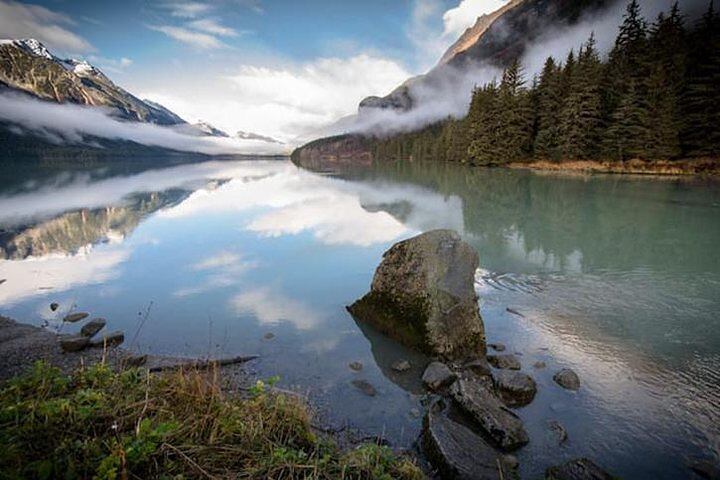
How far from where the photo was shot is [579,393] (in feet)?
21.2

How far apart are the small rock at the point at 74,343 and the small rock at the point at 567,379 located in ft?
33.8

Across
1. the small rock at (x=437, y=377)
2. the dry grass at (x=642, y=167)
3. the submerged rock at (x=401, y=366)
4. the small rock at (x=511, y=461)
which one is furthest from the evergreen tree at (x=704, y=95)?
the small rock at (x=511, y=461)

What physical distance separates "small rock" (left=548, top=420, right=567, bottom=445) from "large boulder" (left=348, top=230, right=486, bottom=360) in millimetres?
2147

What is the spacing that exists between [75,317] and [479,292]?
1181 centimetres

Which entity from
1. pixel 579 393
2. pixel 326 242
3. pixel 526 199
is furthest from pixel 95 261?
pixel 526 199

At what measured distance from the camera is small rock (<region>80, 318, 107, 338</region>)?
9.04 meters

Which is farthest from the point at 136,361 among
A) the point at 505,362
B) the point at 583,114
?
the point at 583,114

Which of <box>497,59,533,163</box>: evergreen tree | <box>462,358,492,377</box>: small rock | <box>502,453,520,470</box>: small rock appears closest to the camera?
<box>502,453,520,470</box>: small rock

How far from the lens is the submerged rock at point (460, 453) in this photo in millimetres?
4598

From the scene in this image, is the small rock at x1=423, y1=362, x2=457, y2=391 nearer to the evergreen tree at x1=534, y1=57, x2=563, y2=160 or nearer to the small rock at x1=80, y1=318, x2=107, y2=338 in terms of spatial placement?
the small rock at x1=80, y1=318, x2=107, y2=338

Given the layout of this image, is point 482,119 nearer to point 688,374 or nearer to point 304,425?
point 688,374

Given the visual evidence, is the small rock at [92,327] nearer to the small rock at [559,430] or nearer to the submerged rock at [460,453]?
the submerged rock at [460,453]

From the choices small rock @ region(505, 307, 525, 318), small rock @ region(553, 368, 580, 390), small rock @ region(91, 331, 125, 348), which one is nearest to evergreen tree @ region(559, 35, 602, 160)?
small rock @ region(505, 307, 525, 318)

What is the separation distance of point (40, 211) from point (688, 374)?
38489 millimetres
